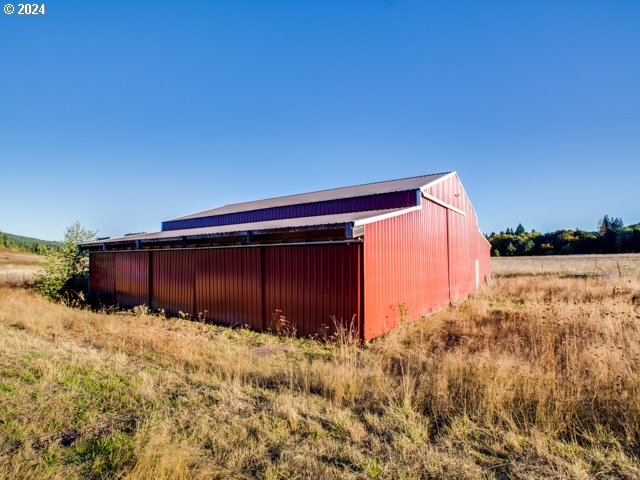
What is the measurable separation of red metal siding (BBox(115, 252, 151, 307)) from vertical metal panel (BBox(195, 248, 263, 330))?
384cm

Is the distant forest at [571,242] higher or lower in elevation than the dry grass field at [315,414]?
higher

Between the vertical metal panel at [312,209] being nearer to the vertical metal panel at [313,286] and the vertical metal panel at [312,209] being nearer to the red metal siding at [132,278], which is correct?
the vertical metal panel at [313,286]

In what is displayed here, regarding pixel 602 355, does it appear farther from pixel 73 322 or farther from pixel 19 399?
pixel 73 322

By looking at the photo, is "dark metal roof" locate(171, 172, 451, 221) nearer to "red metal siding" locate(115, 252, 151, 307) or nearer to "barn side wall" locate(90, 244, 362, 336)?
"barn side wall" locate(90, 244, 362, 336)

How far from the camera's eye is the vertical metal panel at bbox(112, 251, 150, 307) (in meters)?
14.8

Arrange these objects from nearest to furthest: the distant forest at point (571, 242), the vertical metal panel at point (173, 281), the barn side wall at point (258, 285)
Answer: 1. the barn side wall at point (258, 285)
2. the vertical metal panel at point (173, 281)
3. the distant forest at point (571, 242)

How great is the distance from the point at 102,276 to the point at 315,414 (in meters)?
17.0

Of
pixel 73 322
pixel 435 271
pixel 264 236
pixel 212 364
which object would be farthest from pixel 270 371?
pixel 435 271

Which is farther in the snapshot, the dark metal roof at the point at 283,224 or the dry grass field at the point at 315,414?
the dark metal roof at the point at 283,224

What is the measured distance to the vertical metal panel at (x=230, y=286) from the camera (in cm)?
1055

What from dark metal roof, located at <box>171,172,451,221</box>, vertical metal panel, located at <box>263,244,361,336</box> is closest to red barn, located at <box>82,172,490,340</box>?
vertical metal panel, located at <box>263,244,361,336</box>

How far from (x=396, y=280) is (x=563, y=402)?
615 cm

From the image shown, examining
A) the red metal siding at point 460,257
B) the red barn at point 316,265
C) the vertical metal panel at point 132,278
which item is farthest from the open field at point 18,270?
the red metal siding at point 460,257

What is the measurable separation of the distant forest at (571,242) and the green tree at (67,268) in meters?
66.6
